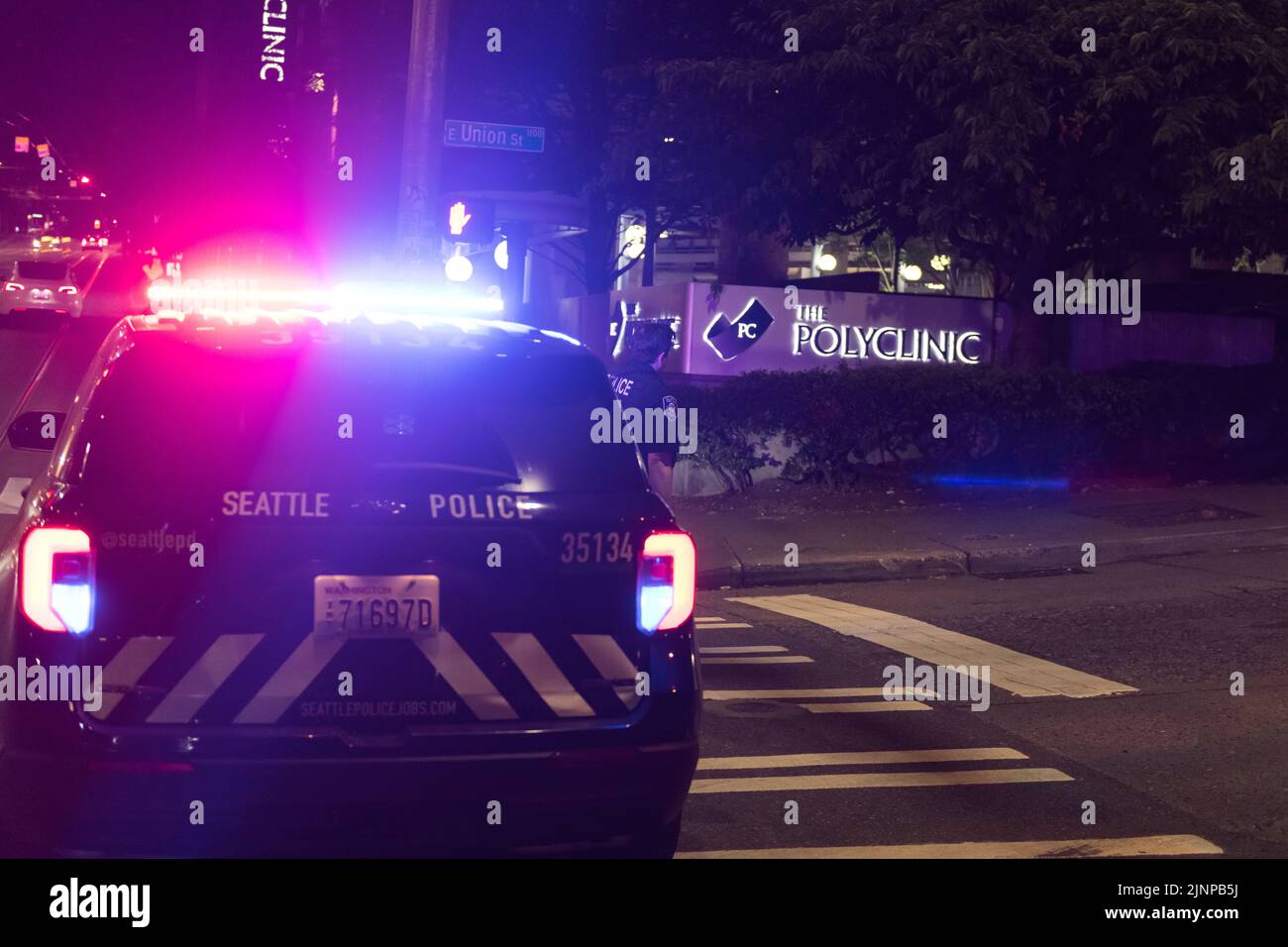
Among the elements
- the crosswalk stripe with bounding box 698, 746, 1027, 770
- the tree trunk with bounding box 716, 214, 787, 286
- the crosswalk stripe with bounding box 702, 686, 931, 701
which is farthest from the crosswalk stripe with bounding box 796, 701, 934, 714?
the tree trunk with bounding box 716, 214, 787, 286

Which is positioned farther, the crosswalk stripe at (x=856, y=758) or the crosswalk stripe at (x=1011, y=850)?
the crosswalk stripe at (x=856, y=758)

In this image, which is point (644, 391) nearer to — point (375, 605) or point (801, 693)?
point (801, 693)

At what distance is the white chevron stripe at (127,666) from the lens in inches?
168

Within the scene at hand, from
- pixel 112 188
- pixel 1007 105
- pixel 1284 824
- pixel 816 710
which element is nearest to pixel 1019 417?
pixel 1007 105

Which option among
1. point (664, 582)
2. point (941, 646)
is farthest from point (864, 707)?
point (664, 582)

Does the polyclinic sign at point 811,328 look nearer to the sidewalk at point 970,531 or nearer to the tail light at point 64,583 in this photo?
the sidewalk at point 970,531

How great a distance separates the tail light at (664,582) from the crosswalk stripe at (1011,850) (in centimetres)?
134

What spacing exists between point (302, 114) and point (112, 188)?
2263cm

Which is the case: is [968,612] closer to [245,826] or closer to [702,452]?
[702,452]

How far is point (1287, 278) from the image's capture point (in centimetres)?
2786

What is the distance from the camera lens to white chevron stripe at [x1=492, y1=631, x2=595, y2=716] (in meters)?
4.50

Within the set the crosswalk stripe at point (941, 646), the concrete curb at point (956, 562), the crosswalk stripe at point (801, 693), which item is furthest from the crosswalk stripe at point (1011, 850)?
the concrete curb at point (956, 562)

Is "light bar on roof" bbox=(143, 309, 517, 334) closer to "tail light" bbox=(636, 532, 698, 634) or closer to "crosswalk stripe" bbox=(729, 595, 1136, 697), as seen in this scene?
"tail light" bbox=(636, 532, 698, 634)
